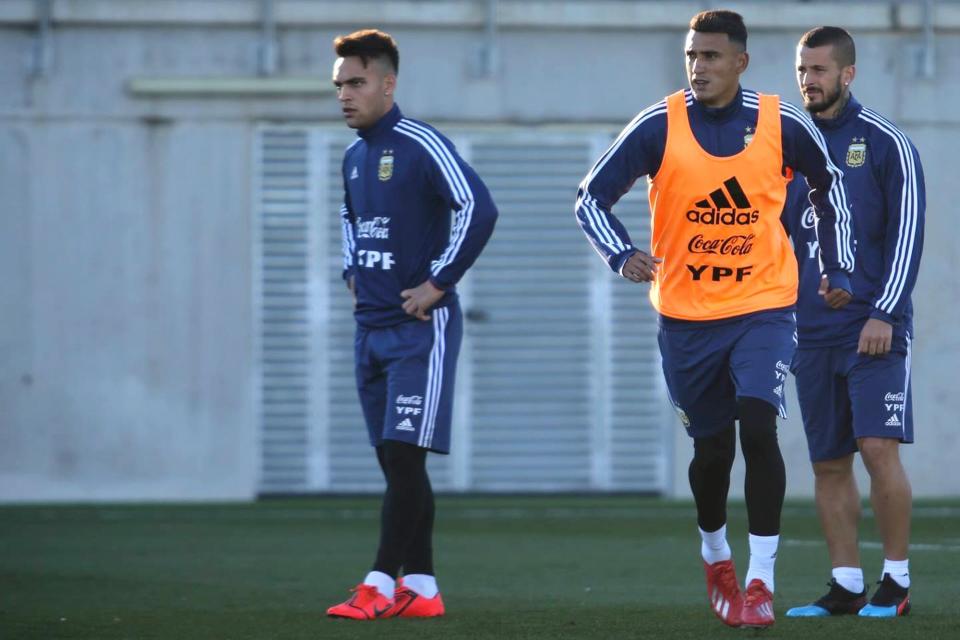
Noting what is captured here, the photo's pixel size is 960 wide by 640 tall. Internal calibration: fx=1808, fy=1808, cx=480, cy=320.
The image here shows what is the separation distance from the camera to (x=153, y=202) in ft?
44.3

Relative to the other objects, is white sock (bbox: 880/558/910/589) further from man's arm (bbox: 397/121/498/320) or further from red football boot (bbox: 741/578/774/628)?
man's arm (bbox: 397/121/498/320)

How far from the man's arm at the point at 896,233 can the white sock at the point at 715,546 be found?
0.85 metres

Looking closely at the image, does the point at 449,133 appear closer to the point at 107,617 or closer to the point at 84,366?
the point at 84,366

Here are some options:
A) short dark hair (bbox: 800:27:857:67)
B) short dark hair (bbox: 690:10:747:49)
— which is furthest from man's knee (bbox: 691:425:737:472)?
short dark hair (bbox: 800:27:857:67)

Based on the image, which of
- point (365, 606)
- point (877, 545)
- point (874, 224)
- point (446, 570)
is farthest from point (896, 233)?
point (877, 545)

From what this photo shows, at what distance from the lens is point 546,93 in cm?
1375

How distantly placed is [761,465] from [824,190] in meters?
0.99

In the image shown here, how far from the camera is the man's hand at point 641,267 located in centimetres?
555

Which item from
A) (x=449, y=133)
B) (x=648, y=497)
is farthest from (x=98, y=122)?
(x=648, y=497)

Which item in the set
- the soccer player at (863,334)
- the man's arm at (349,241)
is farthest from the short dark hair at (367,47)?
the soccer player at (863,334)

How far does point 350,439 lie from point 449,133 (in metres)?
2.44

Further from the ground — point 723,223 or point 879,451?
point 723,223

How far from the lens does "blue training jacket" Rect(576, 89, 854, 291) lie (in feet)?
19.2

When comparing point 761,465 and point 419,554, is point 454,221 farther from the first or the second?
point 761,465
